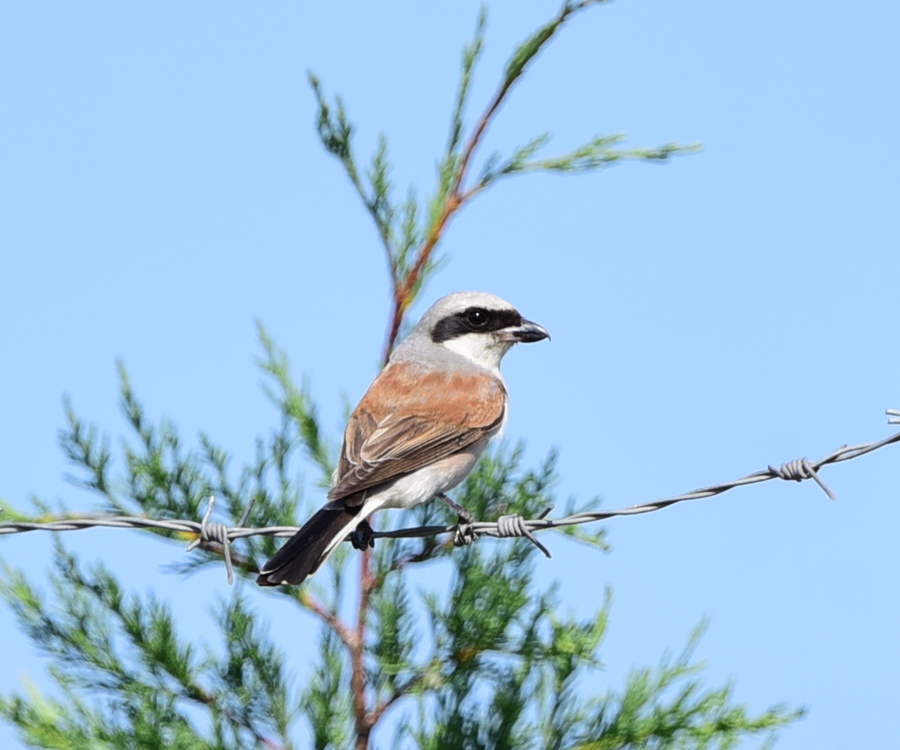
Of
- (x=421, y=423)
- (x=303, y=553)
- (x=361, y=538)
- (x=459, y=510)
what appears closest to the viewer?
(x=303, y=553)

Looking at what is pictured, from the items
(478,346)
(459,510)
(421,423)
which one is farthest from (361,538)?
(478,346)

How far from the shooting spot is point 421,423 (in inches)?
167

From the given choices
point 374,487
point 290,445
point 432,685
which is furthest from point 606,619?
point 290,445

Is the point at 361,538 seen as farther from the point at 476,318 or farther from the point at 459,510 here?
the point at 476,318

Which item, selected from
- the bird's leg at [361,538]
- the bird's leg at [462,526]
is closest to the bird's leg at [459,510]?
the bird's leg at [462,526]

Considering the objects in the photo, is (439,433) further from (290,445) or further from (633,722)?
(633,722)

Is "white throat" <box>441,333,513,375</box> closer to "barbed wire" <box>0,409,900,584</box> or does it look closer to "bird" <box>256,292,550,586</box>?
"bird" <box>256,292,550,586</box>

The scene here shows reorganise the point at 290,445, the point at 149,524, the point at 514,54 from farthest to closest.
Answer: the point at 514,54 < the point at 290,445 < the point at 149,524

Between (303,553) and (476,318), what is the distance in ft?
5.40

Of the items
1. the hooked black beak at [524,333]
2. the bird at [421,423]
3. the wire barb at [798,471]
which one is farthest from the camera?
the hooked black beak at [524,333]

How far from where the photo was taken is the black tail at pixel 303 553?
3.48 m

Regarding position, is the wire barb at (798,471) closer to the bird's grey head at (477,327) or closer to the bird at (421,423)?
the bird at (421,423)

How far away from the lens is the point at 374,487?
→ 3955 mm

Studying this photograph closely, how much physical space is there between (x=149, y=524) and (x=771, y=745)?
6.65 feet
